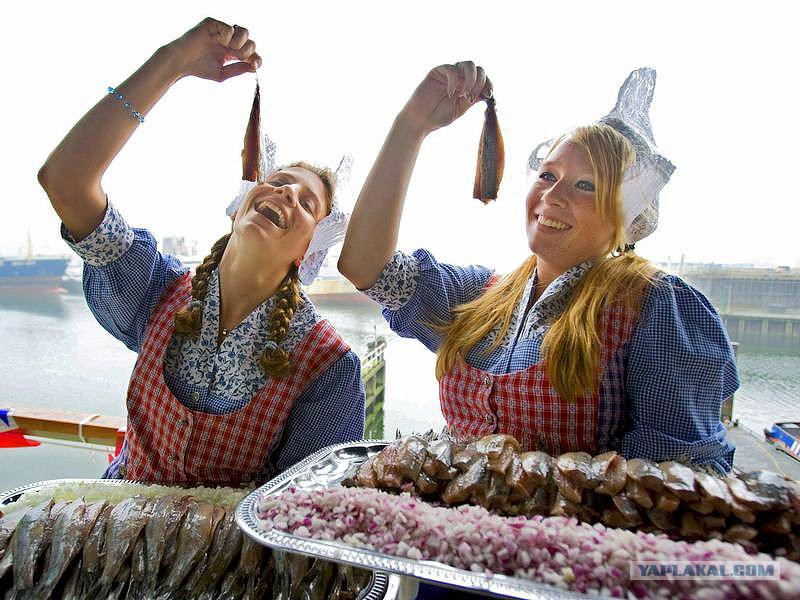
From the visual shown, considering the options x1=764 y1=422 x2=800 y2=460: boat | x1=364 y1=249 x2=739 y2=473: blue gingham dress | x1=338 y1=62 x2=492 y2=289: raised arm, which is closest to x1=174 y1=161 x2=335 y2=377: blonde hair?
x1=338 y1=62 x2=492 y2=289: raised arm

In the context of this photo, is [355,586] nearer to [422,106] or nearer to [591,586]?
[591,586]

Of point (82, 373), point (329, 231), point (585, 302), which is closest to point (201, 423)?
point (329, 231)

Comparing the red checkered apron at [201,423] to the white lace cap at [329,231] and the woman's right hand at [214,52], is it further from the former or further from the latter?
the woman's right hand at [214,52]

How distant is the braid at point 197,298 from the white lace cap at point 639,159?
123cm

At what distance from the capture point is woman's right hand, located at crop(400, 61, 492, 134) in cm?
161

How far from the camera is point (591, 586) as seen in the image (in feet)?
2.86

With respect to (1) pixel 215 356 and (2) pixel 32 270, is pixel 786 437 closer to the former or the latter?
(1) pixel 215 356

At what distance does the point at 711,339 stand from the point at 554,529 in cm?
72

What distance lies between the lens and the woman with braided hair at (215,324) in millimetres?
1655

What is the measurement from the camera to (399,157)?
5.26ft

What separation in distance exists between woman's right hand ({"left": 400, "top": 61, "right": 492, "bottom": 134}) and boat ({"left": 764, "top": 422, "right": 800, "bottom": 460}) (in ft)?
8.71

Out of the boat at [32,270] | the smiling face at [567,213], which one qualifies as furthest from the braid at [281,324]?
the boat at [32,270]

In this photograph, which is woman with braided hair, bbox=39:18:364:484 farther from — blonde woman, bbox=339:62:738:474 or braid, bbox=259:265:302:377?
blonde woman, bbox=339:62:738:474

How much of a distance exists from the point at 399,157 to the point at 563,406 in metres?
0.87
